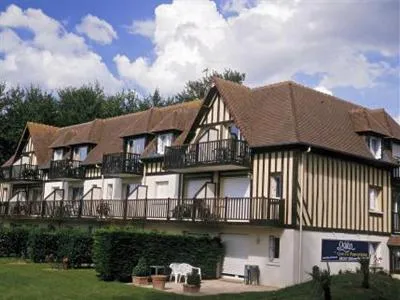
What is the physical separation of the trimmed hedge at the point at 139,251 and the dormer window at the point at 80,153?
17715 millimetres

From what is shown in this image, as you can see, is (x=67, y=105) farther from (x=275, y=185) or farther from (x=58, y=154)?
(x=275, y=185)

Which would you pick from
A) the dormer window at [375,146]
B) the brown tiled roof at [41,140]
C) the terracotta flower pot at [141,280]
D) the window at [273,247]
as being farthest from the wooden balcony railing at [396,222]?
the brown tiled roof at [41,140]

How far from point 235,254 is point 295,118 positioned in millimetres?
6786

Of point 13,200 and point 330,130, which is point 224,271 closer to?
point 330,130

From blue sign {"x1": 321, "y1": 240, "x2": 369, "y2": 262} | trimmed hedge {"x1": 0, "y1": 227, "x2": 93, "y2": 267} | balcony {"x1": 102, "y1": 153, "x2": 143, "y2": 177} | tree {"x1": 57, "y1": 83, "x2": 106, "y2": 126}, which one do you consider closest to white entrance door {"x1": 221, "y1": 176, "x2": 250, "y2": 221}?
blue sign {"x1": 321, "y1": 240, "x2": 369, "y2": 262}

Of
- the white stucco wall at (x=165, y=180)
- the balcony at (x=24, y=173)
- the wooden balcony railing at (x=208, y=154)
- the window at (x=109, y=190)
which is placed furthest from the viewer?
the balcony at (x=24, y=173)

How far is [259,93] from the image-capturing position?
31.2m

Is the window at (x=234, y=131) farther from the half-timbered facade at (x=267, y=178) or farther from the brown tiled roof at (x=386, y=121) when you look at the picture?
the brown tiled roof at (x=386, y=121)

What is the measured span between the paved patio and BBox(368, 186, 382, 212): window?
8.02 metres

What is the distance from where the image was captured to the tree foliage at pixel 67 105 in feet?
189

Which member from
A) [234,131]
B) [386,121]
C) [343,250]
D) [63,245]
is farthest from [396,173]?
[63,245]

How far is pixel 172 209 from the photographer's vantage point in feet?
99.0

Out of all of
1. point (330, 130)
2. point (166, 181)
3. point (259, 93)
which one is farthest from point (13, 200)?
point (330, 130)

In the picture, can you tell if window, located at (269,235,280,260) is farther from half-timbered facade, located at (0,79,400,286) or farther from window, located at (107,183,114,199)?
window, located at (107,183,114,199)
